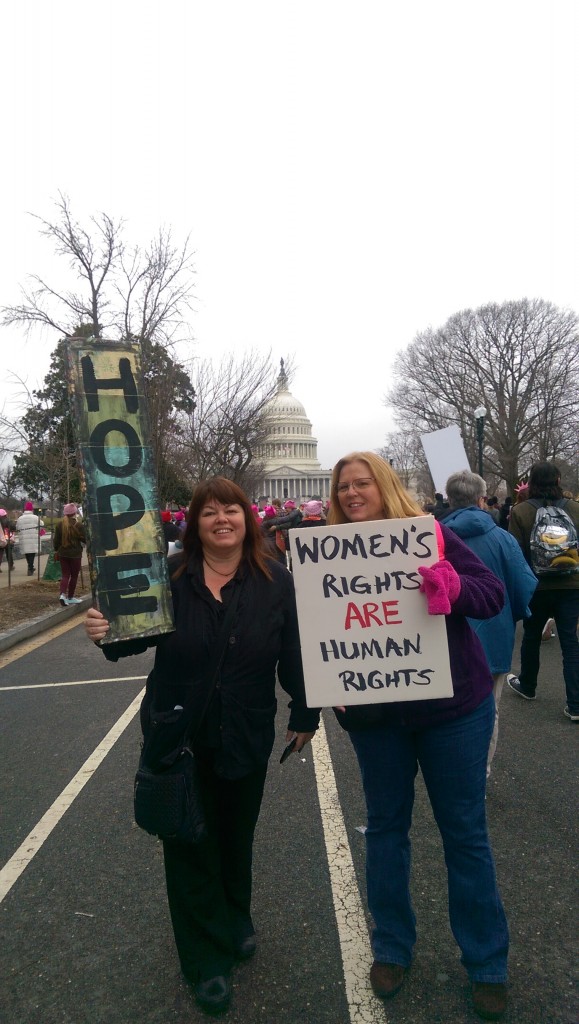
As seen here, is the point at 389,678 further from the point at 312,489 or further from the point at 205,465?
the point at 312,489

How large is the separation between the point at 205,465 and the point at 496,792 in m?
17.4

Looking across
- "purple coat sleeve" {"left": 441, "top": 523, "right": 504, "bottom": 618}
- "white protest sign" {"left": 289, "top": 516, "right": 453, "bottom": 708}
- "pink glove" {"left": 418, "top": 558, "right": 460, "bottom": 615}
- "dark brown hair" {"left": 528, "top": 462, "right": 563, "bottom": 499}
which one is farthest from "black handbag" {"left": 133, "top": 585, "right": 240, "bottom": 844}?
"dark brown hair" {"left": 528, "top": 462, "right": 563, "bottom": 499}

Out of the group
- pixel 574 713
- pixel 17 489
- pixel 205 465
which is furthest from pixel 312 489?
pixel 574 713

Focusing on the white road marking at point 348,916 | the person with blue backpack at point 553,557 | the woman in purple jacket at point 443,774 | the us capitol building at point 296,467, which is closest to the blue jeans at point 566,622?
the person with blue backpack at point 553,557

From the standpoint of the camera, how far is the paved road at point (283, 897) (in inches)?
92.1

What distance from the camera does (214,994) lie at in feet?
7.61

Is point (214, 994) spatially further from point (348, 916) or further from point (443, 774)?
point (443, 774)

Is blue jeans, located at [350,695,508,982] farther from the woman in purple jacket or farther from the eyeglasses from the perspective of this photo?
the eyeglasses

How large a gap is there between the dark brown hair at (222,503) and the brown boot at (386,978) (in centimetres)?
143

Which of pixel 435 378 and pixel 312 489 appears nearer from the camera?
pixel 435 378

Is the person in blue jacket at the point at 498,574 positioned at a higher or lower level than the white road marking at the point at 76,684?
higher

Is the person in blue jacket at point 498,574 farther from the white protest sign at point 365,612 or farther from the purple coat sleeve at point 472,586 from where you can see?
the white protest sign at point 365,612

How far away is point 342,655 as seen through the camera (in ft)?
7.84

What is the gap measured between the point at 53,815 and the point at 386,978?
220 centimetres
